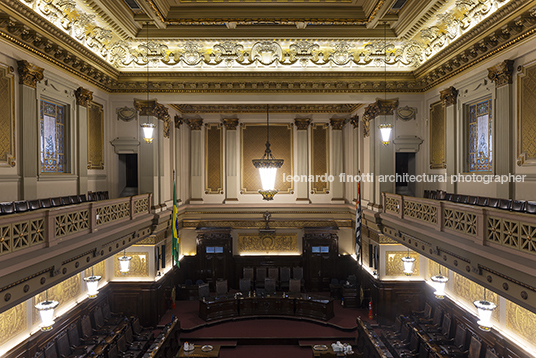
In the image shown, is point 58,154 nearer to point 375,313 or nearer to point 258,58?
point 258,58

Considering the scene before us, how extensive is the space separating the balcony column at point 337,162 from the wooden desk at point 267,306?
4.83m

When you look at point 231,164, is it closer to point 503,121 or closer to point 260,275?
point 260,275

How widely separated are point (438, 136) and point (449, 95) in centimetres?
139

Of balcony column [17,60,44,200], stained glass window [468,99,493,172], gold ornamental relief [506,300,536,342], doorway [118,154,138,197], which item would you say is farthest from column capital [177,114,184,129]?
gold ornamental relief [506,300,536,342]

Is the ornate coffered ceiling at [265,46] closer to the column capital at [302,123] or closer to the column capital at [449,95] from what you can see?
the column capital at [449,95]

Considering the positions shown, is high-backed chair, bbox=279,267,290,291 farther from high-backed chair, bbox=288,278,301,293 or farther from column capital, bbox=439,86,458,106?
column capital, bbox=439,86,458,106

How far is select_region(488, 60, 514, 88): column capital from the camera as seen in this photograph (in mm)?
6766

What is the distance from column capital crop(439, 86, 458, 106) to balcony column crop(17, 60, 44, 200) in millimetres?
10368

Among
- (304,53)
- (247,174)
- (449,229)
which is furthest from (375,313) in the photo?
(304,53)

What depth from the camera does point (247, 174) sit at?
1477 cm

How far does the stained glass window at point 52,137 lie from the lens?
304 inches

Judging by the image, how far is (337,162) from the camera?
14719mm

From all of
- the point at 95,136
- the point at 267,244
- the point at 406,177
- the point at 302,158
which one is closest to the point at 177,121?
the point at 95,136

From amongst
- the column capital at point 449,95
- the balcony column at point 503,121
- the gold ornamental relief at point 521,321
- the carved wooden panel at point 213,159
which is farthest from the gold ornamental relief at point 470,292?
the carved wooden panel at point 213,159
